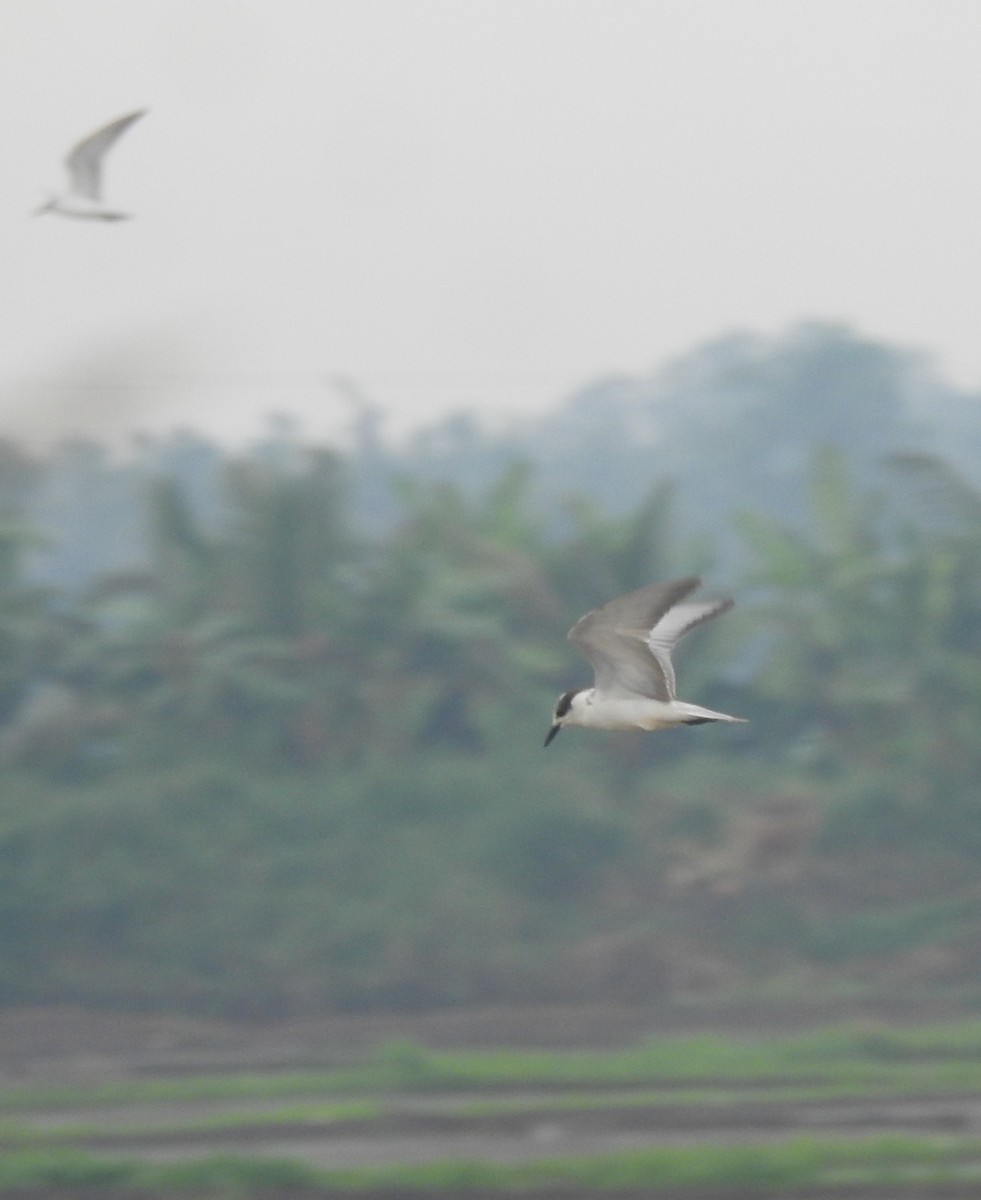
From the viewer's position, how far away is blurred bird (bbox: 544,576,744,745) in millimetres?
6770

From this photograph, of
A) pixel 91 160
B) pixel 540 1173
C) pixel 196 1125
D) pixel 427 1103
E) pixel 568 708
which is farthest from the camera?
pixel 427 1103

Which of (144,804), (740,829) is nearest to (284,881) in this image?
(144,804)

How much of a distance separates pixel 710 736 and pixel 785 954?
296 cm

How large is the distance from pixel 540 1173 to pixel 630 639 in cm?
645

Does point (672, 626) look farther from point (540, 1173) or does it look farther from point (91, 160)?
point (540, 1173)

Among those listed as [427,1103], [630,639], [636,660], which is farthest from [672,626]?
[427,1103]

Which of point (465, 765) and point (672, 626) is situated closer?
point (672, 626)

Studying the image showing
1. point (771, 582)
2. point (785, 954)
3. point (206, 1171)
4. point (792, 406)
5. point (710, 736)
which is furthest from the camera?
point (792, 406)

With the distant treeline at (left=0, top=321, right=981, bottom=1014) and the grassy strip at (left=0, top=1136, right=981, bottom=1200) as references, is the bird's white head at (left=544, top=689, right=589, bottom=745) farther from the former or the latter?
the distant treeline at (left=0, top=321, right=981, bottom=1014)

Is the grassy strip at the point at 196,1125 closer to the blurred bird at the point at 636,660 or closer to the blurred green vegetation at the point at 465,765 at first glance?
the blurred green vegetation at the point at 465,765

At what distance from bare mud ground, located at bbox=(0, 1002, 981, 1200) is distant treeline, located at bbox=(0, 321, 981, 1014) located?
0.34 m

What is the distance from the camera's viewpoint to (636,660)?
709 centimetres

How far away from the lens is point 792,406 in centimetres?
4359

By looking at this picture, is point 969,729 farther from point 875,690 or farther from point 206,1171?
point 206,1171
